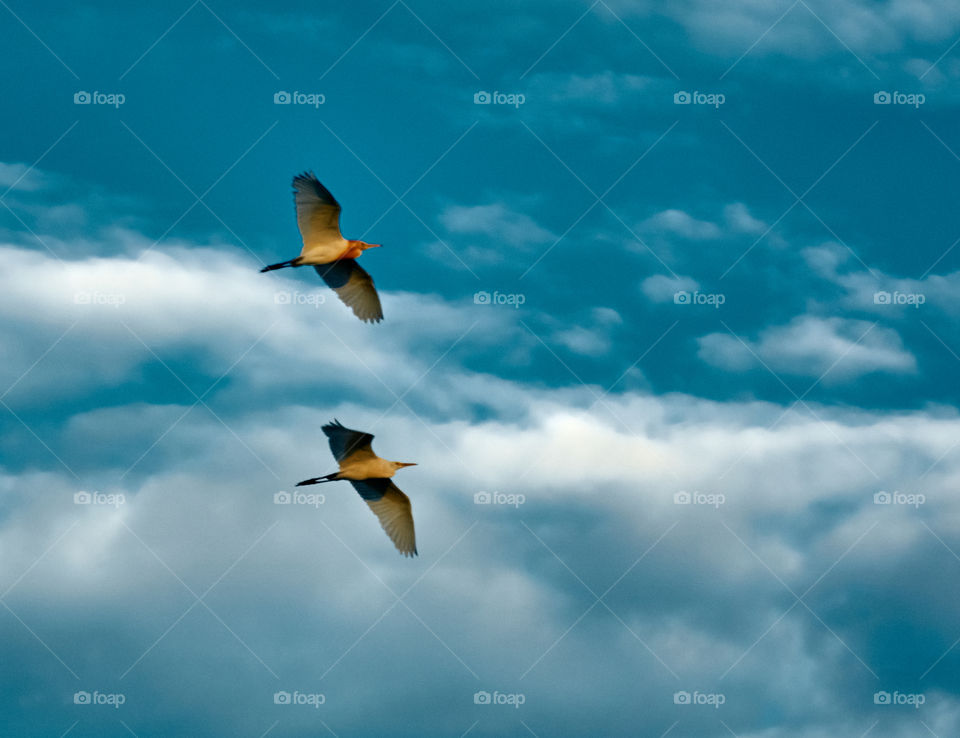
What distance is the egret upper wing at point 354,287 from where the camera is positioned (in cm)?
5584

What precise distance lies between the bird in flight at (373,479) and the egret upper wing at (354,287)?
16.5ft

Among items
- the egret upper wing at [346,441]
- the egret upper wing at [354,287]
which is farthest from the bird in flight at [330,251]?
the egret upper wing at [346,441]

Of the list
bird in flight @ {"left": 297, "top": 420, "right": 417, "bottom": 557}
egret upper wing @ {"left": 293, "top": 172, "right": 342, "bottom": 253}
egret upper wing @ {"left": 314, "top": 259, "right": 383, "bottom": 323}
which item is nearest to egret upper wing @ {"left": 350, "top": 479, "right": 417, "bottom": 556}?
bird in flight @ {"left": 297, "top": 420, "right": 417, "bottom": 557}

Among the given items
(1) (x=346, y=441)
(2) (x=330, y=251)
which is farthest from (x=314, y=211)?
(1) (x=346, y=441)

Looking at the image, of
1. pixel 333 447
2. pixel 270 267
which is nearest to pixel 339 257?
pixel 270 267

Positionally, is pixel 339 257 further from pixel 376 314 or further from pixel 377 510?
pixel 377 510

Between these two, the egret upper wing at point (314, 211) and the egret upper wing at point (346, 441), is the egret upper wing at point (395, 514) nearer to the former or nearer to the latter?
the egret upper wing at point (346, 441)

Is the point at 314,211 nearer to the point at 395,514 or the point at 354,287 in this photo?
the point at 354,287

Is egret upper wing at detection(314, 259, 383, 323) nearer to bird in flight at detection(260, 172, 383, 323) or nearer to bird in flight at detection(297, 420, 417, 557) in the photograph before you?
bird in flight at detection(260, 172, 383, 323)

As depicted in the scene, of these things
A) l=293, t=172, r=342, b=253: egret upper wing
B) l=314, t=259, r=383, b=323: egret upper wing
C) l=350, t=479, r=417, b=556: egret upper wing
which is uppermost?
l=293, t=172, r=342, b=253: egret upper wing

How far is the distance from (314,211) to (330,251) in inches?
68.5

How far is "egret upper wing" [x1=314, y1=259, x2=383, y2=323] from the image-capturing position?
55.8 m

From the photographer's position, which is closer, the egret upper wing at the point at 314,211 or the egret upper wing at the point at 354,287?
the egret upper wing at the point at 314,211

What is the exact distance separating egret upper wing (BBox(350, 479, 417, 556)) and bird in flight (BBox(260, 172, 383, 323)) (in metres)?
6.25
